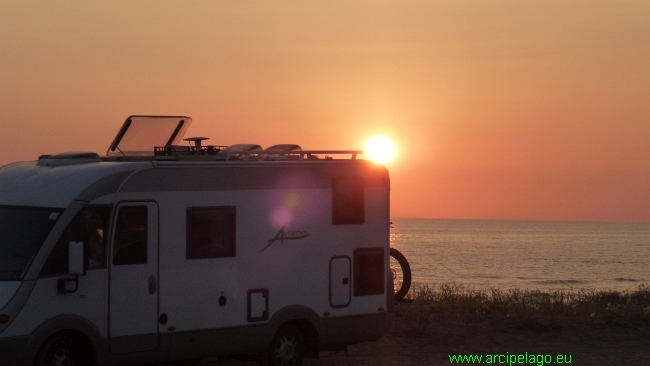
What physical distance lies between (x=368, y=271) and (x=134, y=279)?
3544mm

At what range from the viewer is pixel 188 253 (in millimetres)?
10852

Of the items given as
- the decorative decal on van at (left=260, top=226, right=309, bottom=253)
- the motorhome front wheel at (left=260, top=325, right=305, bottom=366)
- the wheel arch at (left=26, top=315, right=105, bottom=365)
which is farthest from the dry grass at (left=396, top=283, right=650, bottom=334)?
the wheel arch at (left=26, top=315, right=105, bottom=365)

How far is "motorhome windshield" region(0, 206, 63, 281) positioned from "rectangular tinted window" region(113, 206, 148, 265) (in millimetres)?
700

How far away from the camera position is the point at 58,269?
982 centimetres

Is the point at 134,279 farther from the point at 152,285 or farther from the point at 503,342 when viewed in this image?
the point at 503,342

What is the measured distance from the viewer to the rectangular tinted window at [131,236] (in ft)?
33.6

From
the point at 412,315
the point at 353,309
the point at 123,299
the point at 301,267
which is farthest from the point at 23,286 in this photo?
the point at 412,315

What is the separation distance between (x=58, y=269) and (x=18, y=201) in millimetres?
1089

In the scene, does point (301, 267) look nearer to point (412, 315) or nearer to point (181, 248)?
point (181, 248)

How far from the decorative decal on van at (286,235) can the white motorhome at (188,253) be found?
0.02 m

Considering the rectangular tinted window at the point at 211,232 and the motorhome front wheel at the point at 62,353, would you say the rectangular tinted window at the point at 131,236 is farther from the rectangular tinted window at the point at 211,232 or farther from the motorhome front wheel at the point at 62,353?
the motorhome front wheel at the point at 62,353

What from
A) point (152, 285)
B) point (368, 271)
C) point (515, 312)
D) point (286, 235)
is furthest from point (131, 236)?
point (515, 312)

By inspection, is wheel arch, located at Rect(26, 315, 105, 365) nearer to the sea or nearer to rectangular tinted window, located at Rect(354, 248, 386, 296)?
rectangular tinted window, located at Rect(354, 248, 386, 296)

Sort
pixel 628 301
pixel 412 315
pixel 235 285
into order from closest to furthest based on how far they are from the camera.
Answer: pixel 235 285
pixel 412 315
pixel 628 301
